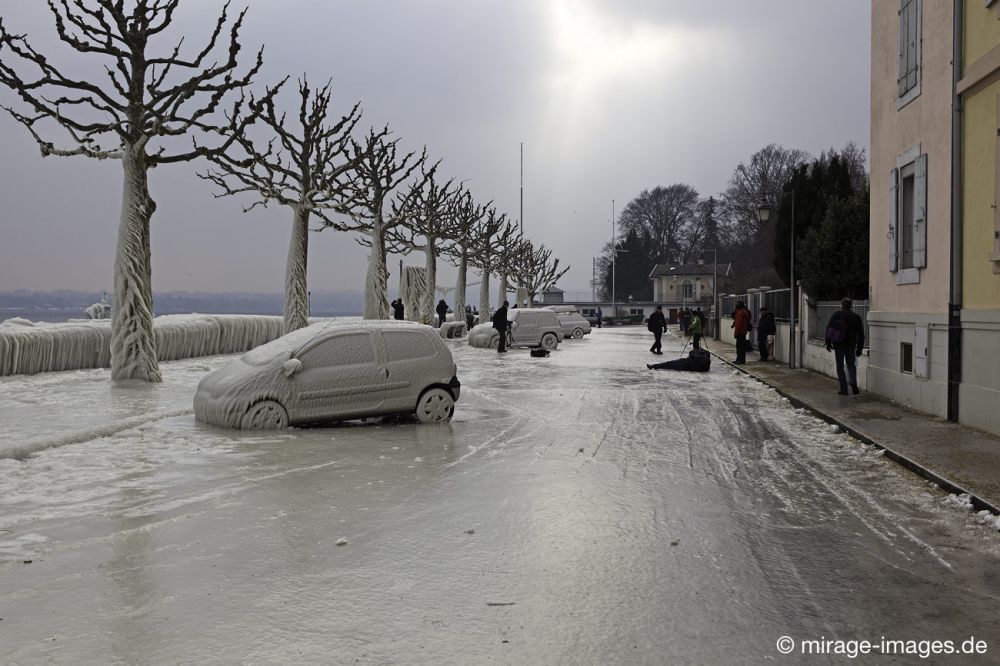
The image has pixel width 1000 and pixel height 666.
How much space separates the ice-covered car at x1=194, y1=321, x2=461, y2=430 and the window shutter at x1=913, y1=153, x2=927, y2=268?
27.0ft

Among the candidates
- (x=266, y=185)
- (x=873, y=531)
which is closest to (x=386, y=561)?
(x=873, y=531)

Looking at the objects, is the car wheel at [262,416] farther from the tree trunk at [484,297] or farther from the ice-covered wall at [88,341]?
the tree trunk at [484,297]

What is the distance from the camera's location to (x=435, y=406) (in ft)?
40.8

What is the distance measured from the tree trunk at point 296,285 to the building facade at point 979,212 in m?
20.9

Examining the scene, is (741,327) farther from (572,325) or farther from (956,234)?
(572,325)

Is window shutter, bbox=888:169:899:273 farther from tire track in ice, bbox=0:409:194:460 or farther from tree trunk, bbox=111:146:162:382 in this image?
tree trunk, bbox=111:146:162:382

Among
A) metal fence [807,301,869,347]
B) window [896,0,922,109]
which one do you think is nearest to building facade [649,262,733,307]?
metal fence [807,301,869,347]

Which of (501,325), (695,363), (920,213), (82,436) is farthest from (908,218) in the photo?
(501,325)

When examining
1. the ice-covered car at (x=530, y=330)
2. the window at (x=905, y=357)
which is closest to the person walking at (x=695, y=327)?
the ice-covered car at (x=530, y=330)

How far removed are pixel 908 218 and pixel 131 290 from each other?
51.2 feet

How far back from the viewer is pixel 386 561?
548 centimetres

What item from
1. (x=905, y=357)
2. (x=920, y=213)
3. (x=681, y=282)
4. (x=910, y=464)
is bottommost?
(x=910, y=464)

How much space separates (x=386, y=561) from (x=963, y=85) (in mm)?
11552

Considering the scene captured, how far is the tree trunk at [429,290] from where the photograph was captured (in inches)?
1812
